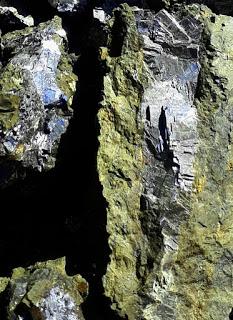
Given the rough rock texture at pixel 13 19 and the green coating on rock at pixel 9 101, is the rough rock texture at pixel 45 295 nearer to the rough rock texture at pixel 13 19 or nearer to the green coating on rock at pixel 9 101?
the green coating on rock at pixel 9 101

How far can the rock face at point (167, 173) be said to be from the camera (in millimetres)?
3139

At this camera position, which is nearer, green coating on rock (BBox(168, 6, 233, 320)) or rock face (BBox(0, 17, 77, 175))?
green coating on rock (BBox(168, 6, 233, 320))

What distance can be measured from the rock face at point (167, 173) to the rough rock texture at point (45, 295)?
0.18 meters

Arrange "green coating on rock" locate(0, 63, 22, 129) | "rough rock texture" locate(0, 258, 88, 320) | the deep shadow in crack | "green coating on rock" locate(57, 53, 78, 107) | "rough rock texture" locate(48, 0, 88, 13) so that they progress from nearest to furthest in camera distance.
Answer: "rough rock texture" locate(0, 258, 88, 320) < the deep shadow in crack < "green coating on rock" locate(0, 63, 22, 129) < "green coating on rock" locate(57, 53, 78, 107) < "rough rock texture" locate(48, 0, 88, 13)

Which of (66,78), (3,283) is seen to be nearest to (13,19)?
(66,78)

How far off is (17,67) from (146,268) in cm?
121

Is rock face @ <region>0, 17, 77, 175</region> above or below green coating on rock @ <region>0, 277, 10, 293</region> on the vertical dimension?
above

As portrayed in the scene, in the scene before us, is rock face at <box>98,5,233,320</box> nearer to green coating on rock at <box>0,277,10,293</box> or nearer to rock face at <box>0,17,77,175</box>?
rock face at <box>0,17,77,175</box>

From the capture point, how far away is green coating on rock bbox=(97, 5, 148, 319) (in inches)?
123

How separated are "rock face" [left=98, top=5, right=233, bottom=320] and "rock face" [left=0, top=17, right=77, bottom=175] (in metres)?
0.33

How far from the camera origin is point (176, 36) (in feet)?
11.2

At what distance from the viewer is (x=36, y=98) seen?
3.42m

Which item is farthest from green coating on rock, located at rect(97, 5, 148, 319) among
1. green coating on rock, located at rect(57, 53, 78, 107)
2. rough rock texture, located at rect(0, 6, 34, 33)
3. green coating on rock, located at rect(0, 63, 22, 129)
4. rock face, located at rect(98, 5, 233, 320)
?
rough rock texture, located at rect(0, 6, 34, 33)

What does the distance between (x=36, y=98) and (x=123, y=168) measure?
0.60 meters
